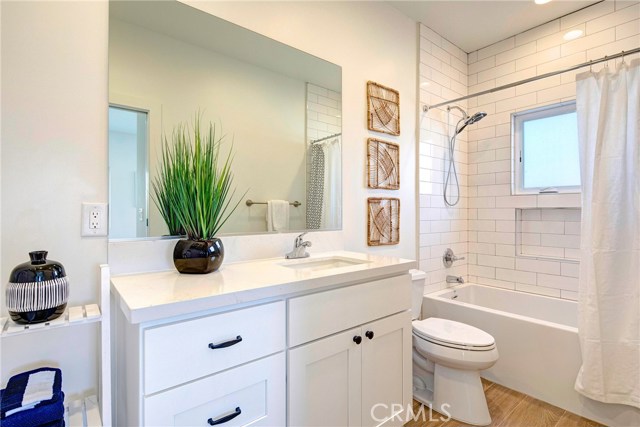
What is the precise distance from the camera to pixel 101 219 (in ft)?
3.87

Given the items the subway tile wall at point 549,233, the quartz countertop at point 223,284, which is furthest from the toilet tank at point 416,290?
the subway tile wall at point 549,233

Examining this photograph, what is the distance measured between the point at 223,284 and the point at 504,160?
257cm

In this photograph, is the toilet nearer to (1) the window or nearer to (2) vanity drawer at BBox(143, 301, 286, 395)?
(2) vanity drawer at BBox(143, 301, 286, 395)

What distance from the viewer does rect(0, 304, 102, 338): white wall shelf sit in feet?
2.77

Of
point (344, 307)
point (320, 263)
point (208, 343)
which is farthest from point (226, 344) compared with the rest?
point (320, 263)

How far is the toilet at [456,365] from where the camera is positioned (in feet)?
5.59

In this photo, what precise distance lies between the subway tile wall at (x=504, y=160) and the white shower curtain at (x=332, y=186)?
858 millimetres

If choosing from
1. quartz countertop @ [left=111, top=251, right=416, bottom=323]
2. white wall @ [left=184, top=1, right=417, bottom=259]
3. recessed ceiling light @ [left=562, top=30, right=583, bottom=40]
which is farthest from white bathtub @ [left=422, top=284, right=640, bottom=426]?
recessed ceiling light @ [left=562, top=30, right=583, bottom=40]

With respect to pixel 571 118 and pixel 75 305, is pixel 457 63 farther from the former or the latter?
pixel 75 305

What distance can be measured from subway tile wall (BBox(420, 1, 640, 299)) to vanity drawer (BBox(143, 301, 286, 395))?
1707 millimetres

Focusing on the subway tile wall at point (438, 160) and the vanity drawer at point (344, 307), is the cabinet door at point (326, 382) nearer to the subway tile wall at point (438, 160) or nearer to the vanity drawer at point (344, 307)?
the vanity drawer at point (344, 307)

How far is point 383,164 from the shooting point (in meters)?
2.22

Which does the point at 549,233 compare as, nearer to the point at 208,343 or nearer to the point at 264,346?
the point at 264,346

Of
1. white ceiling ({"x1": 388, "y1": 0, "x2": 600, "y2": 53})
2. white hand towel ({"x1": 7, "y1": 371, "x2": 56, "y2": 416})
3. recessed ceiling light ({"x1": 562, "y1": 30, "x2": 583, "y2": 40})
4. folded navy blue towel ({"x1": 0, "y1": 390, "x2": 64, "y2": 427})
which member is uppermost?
white ceiling ({"x1": 388, "y1": 0, "x2": 600, "y2": 53})
